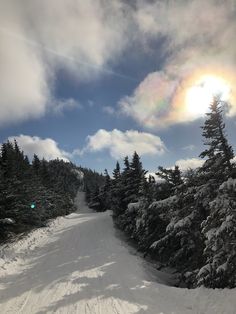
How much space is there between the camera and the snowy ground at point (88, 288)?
1166 centimetres

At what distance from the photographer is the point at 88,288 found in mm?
14477

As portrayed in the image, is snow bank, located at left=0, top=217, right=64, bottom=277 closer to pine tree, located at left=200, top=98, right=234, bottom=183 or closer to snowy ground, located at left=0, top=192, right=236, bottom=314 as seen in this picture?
snowy ground, located at left=0, top=192, right=236, bottom=314

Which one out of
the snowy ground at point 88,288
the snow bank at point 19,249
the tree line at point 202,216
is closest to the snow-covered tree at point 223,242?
the tree line at point 202,216

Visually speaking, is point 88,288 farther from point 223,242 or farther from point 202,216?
point 202,216

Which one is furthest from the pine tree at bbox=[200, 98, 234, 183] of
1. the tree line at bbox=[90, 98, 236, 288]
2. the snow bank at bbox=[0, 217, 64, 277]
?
the snow bank at bbox=[0, 217, 64, 277]

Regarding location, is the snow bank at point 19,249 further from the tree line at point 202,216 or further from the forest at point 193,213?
the tree line at point 202,216

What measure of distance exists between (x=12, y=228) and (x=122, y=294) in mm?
22172

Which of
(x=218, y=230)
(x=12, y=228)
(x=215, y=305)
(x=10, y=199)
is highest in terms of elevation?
(x=10, y=199)

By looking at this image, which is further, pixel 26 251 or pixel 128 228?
pixel 128 228

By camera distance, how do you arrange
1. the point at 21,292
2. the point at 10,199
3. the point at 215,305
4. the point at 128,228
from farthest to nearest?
1. the point at 128,228
2. the point at 10,199
3. the point at 21,292
4. the point at 215,305

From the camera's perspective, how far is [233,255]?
538 inches

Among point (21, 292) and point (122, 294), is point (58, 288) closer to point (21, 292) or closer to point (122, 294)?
point (21, 292)

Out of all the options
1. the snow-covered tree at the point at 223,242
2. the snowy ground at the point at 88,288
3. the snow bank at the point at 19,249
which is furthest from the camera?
the snow bank at the point at 19,249

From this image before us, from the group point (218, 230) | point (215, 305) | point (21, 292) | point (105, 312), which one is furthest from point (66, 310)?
point (218, 230)
